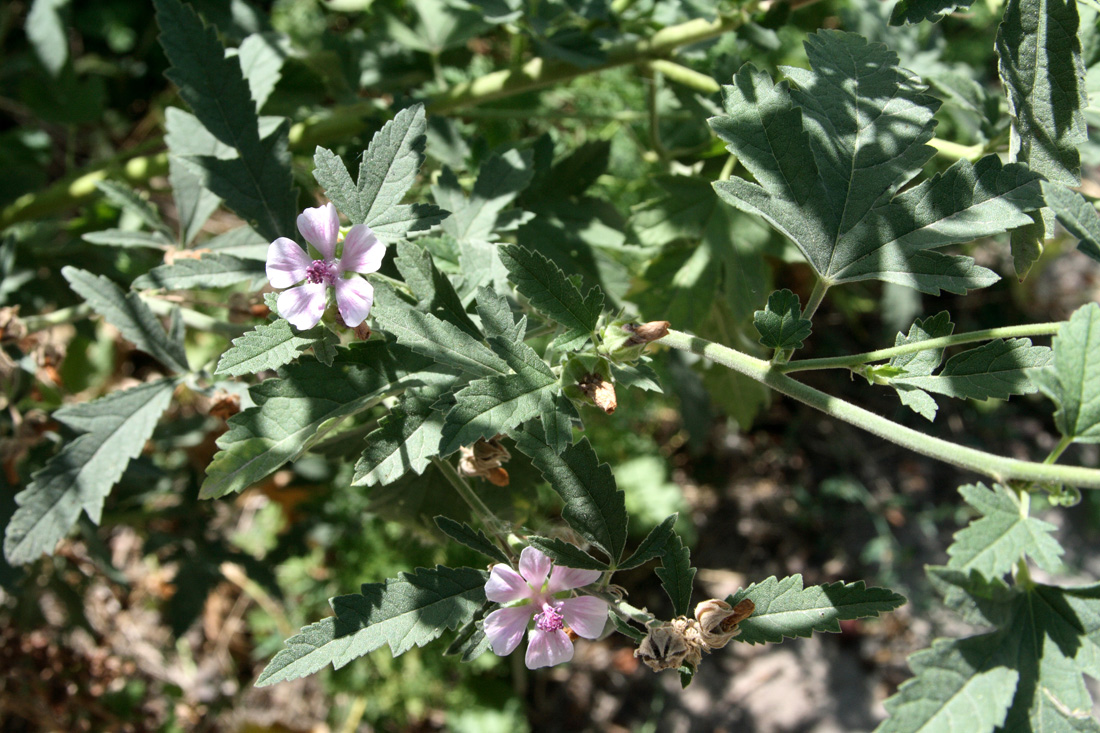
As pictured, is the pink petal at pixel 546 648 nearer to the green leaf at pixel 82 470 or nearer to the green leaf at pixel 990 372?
the green leaf at pixel 990 372

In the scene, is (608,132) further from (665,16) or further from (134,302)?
(134,302)

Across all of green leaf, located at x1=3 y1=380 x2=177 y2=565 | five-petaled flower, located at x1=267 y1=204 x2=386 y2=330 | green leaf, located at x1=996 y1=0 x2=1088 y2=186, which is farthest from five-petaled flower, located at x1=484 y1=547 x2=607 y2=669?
green leaf, located at x1=996 y1=0 x2=1088 y2=186

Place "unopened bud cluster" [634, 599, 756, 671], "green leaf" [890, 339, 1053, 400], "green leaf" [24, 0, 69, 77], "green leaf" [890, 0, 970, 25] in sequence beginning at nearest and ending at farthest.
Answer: "unopened bud cluster" [634, 599, 756, 671] → "green leaf" [890, 339, 1053, 400] → "green leaf" [890, 0, 970, 25] → "green leaf" [24, 0, 69, 77]

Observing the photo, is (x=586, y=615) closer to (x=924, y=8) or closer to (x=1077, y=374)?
(x=1077, y=374)

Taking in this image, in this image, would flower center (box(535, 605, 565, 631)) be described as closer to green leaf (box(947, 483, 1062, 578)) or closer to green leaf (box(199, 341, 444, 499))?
green leaf (box(199, 341, 444, 499))

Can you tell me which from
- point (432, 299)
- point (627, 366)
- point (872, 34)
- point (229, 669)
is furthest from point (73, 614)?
point (872, 34)

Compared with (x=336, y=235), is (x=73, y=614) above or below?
below

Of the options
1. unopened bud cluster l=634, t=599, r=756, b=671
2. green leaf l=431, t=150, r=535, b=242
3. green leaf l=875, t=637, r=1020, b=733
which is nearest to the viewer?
unopened bud cluster l=634, t=599, r=756, b=671
